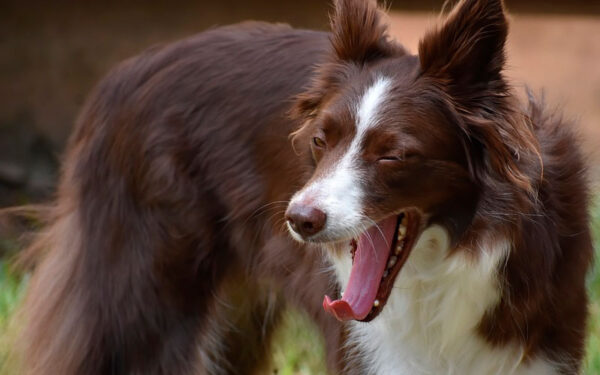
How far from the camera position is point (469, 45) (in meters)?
3.31

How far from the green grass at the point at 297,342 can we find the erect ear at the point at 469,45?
1470 millimetres

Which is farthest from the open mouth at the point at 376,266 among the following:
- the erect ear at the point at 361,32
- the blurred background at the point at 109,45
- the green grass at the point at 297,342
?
the blurred background at the point at 109,45

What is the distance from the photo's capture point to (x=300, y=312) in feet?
14.4

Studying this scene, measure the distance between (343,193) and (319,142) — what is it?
1.10 feet

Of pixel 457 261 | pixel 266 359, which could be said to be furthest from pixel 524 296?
pixel 266 359

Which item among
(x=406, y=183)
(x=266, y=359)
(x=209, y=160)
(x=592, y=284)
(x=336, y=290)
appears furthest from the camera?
(x=592, y=284)

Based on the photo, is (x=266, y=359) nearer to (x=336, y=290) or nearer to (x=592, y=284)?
(x=336, y=290)

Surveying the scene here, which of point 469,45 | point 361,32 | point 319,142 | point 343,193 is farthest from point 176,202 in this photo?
point 469,45

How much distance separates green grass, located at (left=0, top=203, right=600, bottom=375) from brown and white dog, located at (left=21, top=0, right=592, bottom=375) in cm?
14

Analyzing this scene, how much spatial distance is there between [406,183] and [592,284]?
290 cm

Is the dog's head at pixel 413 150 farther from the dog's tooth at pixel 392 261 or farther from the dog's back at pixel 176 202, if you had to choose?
the dog's back at pixel 176 202

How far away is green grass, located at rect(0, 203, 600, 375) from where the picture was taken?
16.4ft

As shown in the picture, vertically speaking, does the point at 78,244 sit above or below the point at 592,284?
above

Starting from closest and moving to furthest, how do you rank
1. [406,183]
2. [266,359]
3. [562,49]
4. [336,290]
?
[406,183], [336,290], [266,359], [562,49]
